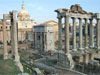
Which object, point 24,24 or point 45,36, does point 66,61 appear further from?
point 24,24

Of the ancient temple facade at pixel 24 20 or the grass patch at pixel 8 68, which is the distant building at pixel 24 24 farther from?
the grass patch at pixel 8 68

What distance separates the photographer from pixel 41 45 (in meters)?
36.9

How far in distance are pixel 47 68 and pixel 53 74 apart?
2.26 meters

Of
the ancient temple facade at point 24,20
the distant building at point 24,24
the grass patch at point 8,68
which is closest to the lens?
the grass patch at point 8,68

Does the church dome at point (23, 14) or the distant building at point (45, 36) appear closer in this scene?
the distant building at point (45, 36)

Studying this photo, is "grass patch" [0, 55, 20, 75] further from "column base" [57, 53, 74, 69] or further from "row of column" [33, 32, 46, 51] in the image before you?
"row of column" [33, 32, 46, 51]

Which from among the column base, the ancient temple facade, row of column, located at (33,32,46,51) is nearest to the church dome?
the ancient temple facade

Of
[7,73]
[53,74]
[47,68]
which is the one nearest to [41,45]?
[47,68]

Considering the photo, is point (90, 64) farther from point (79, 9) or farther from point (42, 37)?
point (42, 37)

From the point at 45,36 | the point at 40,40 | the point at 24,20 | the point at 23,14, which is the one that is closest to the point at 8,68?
the point at 45,36

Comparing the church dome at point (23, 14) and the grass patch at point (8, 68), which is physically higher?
the church dome at point (23, 14)

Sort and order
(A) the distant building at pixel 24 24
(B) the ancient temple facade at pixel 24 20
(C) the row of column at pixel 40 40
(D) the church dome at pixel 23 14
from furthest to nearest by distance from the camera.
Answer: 1. (D) the church dome at pixel 23 14
2. (B) the ancient temple facade at pixel 24 20
3. (A) the distant building at pixel 24 24
4. (C) the row of column at pixel 40 40

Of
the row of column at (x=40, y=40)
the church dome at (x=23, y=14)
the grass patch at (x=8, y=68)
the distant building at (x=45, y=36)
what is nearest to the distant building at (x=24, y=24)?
the church dome at (x=23, y=14)

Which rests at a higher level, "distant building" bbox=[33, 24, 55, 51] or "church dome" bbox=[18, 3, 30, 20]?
"church dome" bbox=[18, 3, 30, 20]
